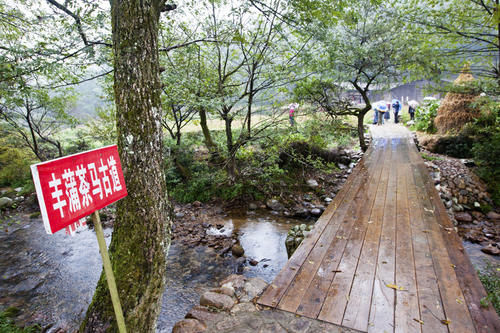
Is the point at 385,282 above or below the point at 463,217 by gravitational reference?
above

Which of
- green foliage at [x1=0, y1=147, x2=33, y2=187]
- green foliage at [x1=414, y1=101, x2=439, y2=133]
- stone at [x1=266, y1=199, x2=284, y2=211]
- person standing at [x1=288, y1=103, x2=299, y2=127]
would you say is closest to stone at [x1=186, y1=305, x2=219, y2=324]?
stone at [x1=266, y1=199, x2=284, y2=211]

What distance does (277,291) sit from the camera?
9.29ft

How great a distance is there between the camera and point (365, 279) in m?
2.91

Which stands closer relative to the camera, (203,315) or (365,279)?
(203,315)

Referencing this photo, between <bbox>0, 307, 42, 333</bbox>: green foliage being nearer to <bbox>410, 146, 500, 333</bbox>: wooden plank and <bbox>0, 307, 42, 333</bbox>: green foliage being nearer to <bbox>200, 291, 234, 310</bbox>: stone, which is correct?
<bbox>200, 291, 234, 310</bbox>: stone

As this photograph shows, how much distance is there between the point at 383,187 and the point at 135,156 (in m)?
5.24

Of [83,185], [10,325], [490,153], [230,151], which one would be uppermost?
[83,185]

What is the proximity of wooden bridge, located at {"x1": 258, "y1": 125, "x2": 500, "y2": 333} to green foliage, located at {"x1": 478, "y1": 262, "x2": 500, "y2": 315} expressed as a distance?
0.31 ft

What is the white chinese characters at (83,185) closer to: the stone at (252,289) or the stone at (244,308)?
the stone at (244,308)

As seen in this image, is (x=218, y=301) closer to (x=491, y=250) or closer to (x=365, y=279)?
(x=365, y=279)

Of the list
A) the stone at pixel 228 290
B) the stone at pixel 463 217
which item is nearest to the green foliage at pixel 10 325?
the stone at pixel 228 290

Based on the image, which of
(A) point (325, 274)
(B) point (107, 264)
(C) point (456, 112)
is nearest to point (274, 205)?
(A) point (325, 274)

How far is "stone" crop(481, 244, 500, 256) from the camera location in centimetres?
535

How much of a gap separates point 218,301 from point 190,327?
413mm
